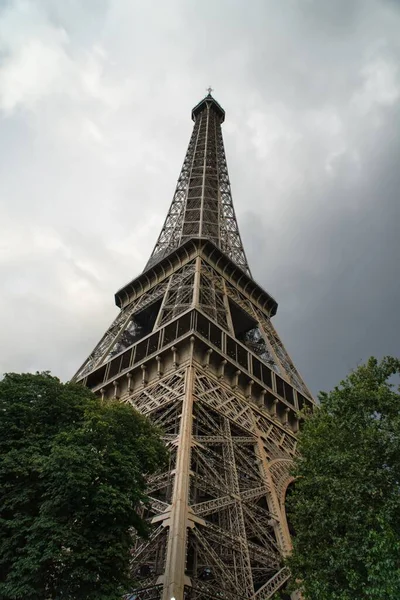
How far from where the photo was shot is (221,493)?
17.0 meters

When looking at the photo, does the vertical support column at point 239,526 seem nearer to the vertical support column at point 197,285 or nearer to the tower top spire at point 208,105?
the vertical support column at point 197,285

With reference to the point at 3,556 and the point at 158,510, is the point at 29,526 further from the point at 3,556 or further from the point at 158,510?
the point at 158,510

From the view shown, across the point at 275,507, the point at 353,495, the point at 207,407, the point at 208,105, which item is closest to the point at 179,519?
the point at 353,495

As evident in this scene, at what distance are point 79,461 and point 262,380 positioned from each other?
17204 mm

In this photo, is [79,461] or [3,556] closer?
[3,556]

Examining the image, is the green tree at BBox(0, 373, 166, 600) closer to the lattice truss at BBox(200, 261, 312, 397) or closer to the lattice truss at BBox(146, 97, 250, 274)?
the lattice truss at BBox(200, 261, 312, 397)

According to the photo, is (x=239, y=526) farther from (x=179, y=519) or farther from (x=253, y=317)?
(x=253, y=317)

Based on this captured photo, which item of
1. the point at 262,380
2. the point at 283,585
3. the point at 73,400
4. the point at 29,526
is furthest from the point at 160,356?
the point at 29,526

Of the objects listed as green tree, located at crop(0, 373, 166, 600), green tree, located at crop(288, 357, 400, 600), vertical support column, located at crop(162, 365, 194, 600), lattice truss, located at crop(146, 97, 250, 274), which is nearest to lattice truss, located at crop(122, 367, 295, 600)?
vertical support column, located at crop(162, 365, 194, 600)

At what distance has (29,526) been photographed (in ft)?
39.1

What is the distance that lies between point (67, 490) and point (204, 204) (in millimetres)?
42377

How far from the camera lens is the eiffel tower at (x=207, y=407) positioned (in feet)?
47.4

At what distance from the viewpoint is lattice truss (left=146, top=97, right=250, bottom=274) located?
4622 cm

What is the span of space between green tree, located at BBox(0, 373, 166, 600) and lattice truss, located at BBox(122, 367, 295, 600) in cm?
166
